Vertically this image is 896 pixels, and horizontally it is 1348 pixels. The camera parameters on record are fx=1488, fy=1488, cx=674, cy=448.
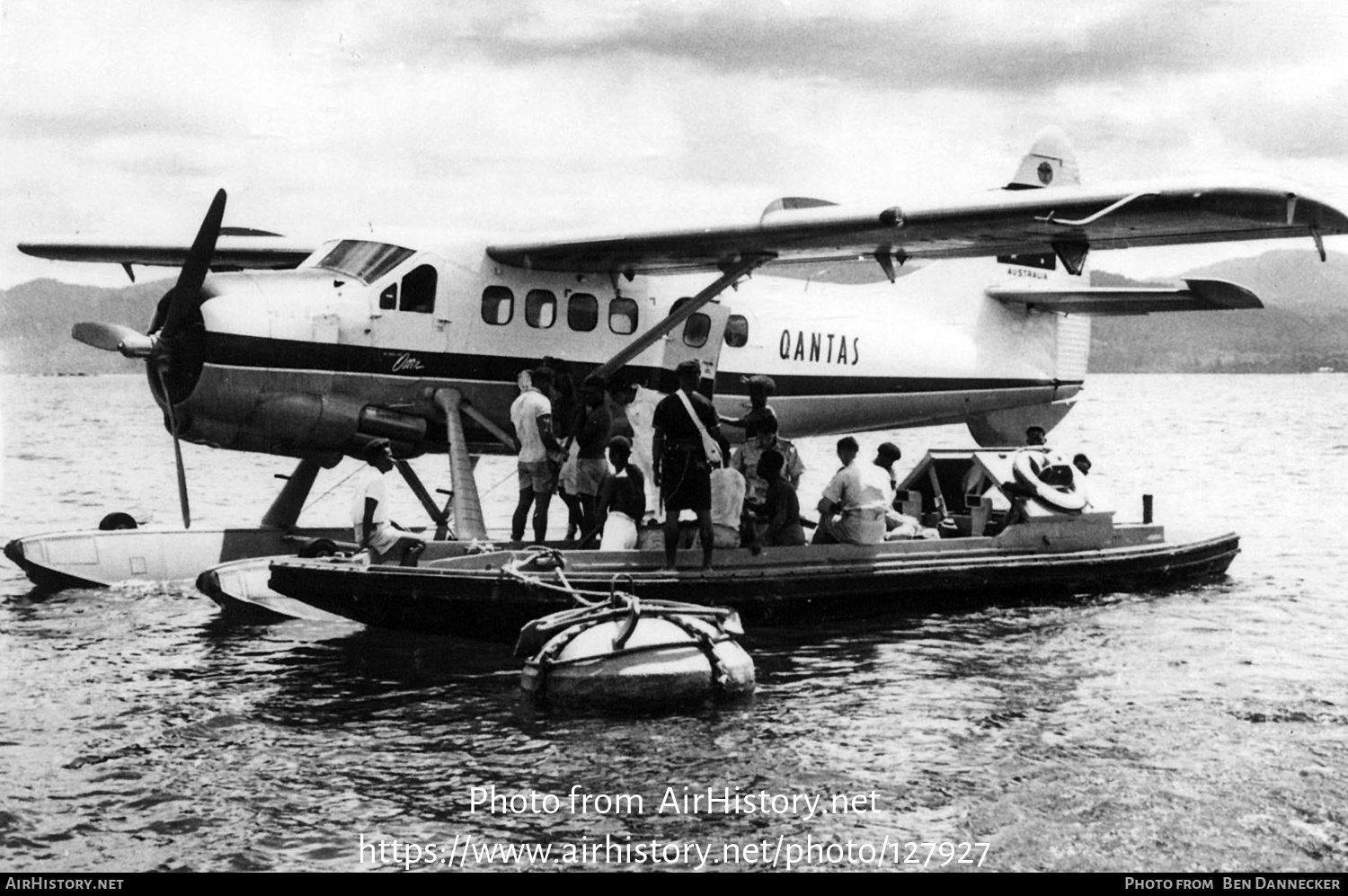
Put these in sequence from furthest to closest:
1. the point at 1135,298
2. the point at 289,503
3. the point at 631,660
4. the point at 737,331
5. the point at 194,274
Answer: the point at 1135,298, the point at 737,331, the point at 289,503, the point at 194,274, the point at 631,660

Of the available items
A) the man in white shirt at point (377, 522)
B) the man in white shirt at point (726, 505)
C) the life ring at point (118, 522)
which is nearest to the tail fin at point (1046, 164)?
the man in white shirt at point (726, 505)

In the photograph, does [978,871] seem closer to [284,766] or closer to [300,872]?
[300,872]

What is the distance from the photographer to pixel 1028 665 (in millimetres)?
11242

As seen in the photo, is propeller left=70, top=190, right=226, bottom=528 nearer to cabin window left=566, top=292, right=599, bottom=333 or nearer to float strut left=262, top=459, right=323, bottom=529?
float strut left=262, top=459, right=323, bottom=529

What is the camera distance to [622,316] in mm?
14422

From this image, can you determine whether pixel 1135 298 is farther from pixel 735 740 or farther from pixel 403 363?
pixel 735 740

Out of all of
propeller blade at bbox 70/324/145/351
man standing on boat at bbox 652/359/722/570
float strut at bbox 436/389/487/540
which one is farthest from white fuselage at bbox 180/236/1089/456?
man standing on boat at bbox 652/359/722/570

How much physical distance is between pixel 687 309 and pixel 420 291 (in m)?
2.45

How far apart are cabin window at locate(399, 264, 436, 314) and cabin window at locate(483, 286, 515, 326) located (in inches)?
21.2

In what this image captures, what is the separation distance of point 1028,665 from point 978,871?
4.43 m

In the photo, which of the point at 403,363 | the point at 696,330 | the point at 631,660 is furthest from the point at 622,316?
the point at 631,660

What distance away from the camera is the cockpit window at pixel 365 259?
13117 mm

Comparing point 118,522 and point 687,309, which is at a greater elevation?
point 687,309
